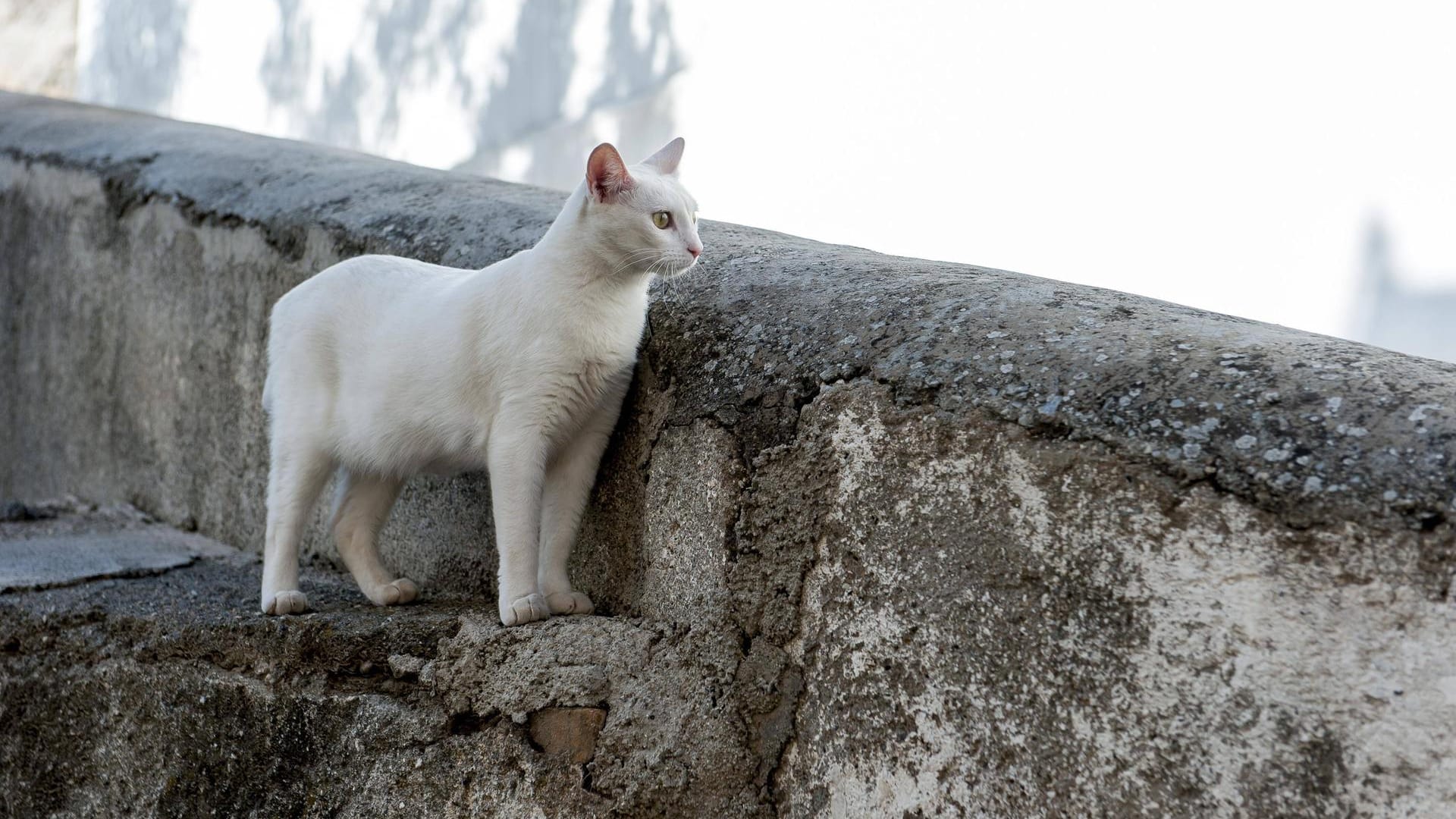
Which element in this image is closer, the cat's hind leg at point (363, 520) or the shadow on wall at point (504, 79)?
the cat's hind leg at point (363, 520)

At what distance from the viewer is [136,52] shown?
321 inches

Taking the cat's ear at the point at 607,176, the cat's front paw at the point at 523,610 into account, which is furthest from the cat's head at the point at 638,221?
the cat's front paw at the point at 523,610

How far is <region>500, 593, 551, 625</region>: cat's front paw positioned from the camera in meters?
2.18

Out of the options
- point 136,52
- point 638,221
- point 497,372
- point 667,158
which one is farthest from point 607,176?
point 136,52

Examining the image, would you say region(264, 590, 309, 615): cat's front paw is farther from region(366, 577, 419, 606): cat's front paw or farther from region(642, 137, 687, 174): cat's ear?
region(642, 137, 687, 174): cat's ear

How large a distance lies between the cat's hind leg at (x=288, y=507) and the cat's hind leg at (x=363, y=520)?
0.38 feet

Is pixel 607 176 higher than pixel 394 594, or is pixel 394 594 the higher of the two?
pixel 607 176

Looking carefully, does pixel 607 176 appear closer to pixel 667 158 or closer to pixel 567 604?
pixel 667 158

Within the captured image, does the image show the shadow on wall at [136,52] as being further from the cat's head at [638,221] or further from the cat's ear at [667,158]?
the cat's head at [638,221]

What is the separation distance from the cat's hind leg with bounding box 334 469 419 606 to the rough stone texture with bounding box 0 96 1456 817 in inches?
3.3

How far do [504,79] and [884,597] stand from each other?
6919mm

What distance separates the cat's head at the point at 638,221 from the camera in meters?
2.18

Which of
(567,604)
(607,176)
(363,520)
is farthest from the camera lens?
(363,520)

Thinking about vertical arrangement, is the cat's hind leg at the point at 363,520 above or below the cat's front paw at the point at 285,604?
above
